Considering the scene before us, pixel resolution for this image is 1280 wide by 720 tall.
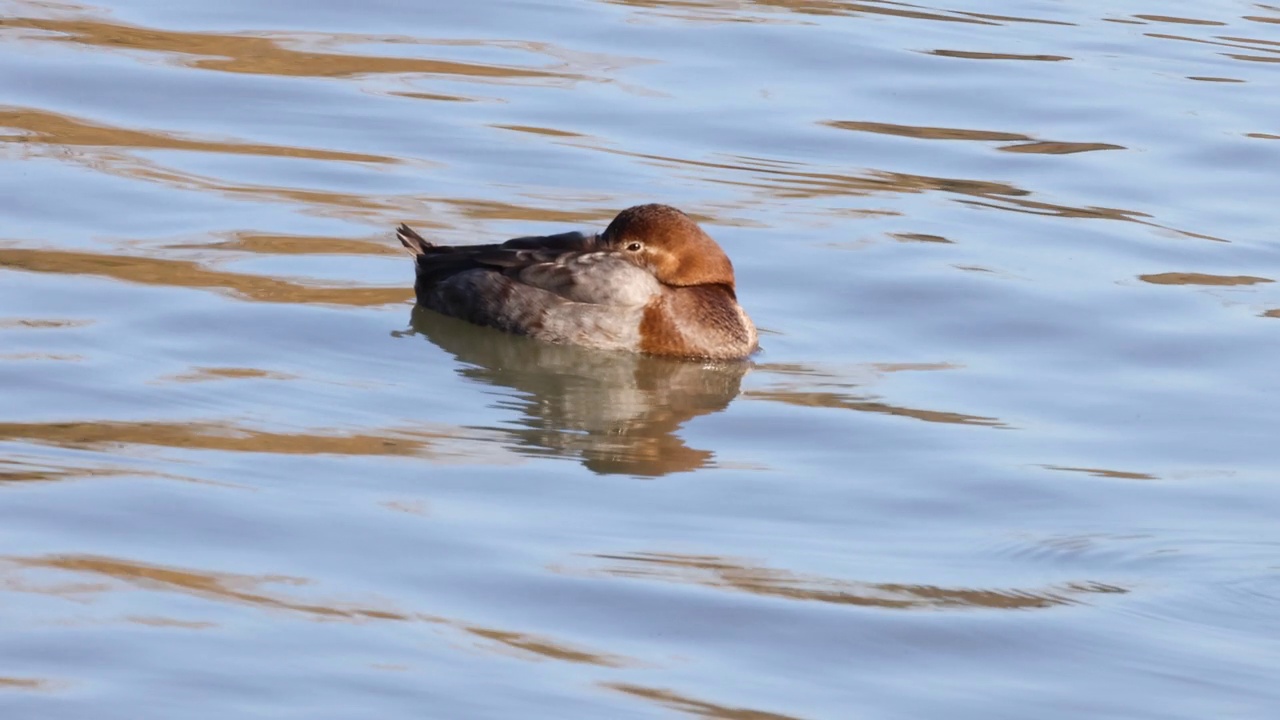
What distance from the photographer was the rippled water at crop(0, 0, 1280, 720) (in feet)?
20.1

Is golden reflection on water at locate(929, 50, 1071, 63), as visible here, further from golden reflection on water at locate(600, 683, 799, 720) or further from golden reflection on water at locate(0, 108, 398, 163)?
golden reflection on water at locate(600, 683, 799, 720)

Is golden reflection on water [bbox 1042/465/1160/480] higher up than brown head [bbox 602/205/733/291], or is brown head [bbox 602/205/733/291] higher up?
brown head [bbox 602/205/733/291]

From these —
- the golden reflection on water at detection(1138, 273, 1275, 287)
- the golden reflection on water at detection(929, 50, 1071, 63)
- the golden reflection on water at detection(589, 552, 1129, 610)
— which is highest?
the golden reflection on water at detection(929, 50, 1071, 63)

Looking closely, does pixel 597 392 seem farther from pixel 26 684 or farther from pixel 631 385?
pixel 26 684

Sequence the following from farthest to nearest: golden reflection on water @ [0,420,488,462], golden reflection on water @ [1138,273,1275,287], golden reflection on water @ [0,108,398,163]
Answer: golden reflection on water @ [0,108,398,163]
golden reflection on water @ [1138,273,1275,287]
golden reflection on water @ [0,420,488,462]

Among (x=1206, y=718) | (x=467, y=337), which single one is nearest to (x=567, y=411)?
(x=467, y=337)

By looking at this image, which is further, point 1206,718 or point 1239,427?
point 1239,427

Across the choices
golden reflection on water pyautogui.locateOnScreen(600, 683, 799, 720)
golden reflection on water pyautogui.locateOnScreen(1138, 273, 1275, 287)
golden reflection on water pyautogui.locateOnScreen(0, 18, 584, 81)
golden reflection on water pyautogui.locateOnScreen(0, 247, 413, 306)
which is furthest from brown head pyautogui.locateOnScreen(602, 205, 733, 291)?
golden reflection on water pyautogui.locateOnScreen(0, 18, 584, 81)

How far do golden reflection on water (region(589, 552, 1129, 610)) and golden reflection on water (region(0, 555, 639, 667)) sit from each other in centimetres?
68

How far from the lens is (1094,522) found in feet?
24.9

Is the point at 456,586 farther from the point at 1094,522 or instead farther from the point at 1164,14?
the point at 1164,14

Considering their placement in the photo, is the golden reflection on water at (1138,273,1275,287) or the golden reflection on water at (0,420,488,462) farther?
the golden reflection on water at (1138,273,1275,287)

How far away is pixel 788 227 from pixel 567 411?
143 inches

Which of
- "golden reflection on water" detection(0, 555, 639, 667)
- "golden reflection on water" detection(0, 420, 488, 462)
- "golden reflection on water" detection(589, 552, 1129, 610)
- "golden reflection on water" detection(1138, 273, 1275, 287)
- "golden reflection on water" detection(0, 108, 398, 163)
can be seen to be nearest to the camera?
"golden reflection on water" detection(0, 555, 639, 667)
